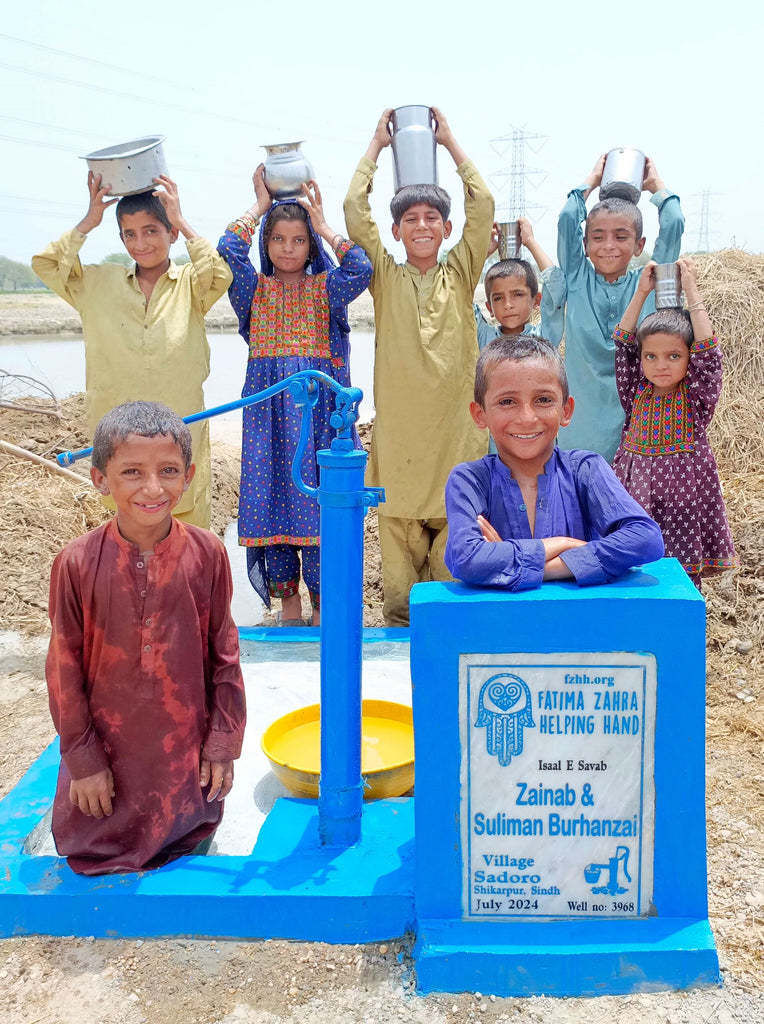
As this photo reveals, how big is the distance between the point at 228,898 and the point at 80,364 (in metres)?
16.9

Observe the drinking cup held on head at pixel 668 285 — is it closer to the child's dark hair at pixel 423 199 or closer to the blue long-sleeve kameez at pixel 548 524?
the child's dark hair at pixel 423 199

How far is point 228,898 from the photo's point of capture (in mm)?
2033

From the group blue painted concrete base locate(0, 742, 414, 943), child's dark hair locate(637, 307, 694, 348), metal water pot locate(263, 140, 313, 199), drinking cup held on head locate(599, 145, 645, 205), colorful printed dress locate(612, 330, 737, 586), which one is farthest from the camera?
drinking cup held on head locate(599, 145, 645, 205)

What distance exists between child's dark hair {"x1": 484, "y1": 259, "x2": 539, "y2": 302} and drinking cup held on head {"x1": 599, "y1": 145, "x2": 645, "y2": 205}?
0.51m

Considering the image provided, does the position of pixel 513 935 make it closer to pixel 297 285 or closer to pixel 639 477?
pixel 639 477

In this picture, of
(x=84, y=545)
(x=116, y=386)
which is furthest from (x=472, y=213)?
(x=84, y=545)

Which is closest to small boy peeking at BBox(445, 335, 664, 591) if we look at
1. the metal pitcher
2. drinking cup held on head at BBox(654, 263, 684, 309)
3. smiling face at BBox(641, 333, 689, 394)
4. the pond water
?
smiling face at BBox(641, 333, 689, 394)

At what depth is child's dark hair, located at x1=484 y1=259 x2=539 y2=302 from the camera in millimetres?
3604

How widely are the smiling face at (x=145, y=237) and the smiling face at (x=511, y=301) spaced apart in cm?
130

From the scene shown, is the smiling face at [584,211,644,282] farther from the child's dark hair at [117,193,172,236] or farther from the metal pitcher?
the child's dark hair at [117,193,172,236]

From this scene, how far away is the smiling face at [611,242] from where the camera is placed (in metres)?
3.66

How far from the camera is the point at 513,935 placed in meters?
1.90

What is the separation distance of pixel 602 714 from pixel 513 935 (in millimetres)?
507

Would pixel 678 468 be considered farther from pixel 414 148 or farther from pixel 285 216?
pixel 285 216
